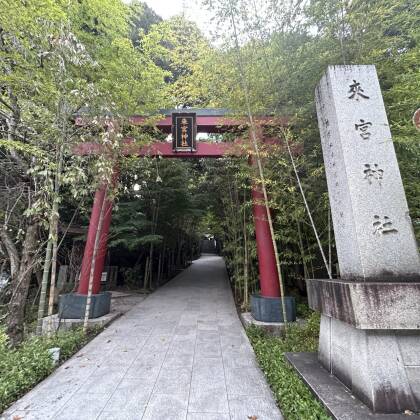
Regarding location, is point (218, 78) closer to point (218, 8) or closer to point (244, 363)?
point (218, 8)

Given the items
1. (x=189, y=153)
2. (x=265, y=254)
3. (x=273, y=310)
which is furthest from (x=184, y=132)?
(x=273, y=310)

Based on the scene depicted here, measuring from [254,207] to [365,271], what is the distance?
10.2 ft

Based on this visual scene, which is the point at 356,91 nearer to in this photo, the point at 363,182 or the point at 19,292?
the point at 363,182

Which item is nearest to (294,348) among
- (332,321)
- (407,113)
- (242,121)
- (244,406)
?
(332,321)

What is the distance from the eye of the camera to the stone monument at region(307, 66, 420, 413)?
6.40 ft

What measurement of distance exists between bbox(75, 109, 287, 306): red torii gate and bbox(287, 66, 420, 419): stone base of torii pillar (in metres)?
1.72

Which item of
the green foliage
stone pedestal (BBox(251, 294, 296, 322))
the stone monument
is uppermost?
the stone monument

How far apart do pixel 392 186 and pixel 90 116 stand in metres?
4.14

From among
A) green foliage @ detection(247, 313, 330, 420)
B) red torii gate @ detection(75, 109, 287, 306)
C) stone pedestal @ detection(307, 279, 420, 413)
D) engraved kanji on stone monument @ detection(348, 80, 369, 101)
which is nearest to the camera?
stone pedestal @ detection(307, 279, 420, 413)

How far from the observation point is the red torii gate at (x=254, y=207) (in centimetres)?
496

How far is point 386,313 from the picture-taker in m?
1.95

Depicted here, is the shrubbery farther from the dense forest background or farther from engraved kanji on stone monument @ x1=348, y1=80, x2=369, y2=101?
engraved kanji on stone monument @ x1=348, y1=80, x2=369, y2=101

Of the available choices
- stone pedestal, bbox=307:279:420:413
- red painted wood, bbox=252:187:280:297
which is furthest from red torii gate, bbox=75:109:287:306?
stone pedestal, bbox=307:279:420:413

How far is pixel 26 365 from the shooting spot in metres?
2.74
